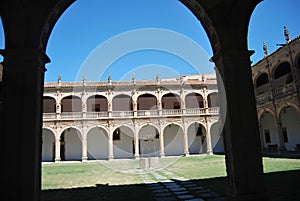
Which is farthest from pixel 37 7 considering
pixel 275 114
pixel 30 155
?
pixel 275 114

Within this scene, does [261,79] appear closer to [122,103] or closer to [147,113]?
[147,113]

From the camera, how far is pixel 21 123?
402 centimetres

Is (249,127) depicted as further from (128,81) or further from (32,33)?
(128,81)

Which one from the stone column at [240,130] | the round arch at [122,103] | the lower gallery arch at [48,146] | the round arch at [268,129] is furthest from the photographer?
the round arch at [122,103]

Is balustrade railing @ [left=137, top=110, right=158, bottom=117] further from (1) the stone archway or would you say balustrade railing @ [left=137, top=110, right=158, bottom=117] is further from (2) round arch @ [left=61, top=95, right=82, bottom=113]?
(1) the stone archway

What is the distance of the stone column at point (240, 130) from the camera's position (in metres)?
4.26

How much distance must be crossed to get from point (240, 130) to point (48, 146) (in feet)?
89.7

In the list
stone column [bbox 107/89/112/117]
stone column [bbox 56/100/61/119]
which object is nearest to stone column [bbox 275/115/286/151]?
stone column [bbox 107/89/112/117]

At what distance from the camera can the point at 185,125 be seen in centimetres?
2725

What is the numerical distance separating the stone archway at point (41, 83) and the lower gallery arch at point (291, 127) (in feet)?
62.1

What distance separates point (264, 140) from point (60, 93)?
23.1 m

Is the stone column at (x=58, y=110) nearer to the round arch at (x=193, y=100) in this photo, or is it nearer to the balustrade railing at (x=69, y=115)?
the balustrade railing at (x=69, y=115)

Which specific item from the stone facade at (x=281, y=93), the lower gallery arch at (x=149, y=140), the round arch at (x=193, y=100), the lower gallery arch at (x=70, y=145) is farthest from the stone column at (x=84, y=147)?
the stone facade at (x=281, y=93)

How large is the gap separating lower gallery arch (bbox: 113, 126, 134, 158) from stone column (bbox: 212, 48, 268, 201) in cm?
2371
